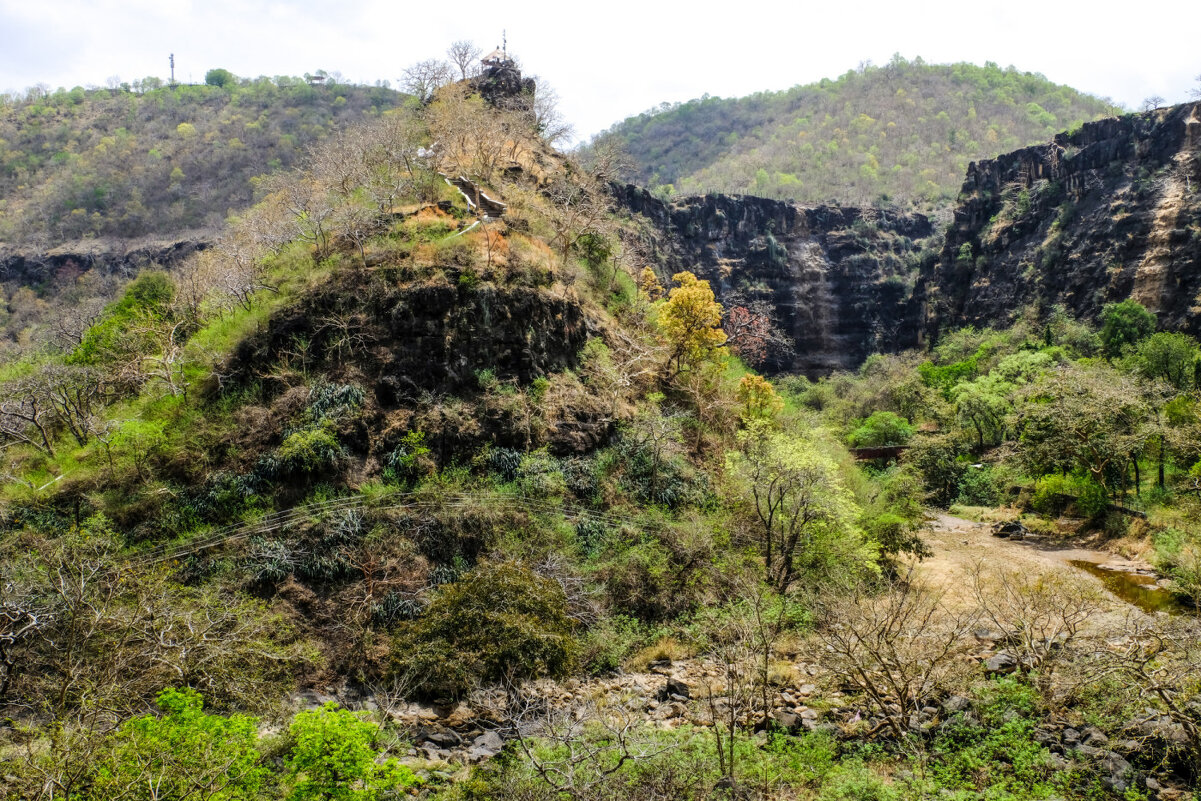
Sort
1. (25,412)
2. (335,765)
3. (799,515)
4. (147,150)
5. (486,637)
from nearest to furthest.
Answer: (335,765) → (486,637) → (799,515) → (25,412) → (147,150)

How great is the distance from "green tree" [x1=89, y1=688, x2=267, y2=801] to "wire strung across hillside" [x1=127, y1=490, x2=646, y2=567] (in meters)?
5.88

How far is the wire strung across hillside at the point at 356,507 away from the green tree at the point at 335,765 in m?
7.38

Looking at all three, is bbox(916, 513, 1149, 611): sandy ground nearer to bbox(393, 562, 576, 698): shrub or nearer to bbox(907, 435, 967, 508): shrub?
bbox(907, 435, 967, 508): shrub

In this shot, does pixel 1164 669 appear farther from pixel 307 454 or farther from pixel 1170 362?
pixel 1170 362

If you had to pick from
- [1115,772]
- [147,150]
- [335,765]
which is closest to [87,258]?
[147,150]

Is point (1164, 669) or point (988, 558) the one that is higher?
point (1164, 669)

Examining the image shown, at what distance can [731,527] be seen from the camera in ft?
56.4

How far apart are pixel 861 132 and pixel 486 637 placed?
94.2 m

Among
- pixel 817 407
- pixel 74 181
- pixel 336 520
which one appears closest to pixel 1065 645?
pixel 336 520

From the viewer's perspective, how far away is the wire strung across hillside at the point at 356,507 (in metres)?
14.4

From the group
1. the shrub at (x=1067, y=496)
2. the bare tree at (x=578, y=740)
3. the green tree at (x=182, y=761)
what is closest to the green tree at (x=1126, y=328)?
the shrub at (x=1067, y=496)

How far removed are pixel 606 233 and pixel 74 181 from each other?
56920 mm

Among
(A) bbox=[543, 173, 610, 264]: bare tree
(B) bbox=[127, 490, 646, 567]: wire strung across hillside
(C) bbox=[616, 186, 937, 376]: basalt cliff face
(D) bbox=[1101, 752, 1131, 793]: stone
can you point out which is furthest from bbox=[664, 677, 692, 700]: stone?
(C) bbox=[616, 186, 937, 376]: basalt cliff face

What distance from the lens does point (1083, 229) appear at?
46125 mm
